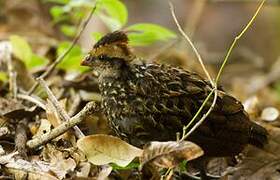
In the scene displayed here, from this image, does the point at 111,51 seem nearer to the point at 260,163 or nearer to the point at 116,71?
the point at 116,71

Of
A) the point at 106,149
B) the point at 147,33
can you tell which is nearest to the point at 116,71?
the point at 106,149

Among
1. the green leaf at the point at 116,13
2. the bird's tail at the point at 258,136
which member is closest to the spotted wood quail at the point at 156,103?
the bird's tail at the point at 258,136

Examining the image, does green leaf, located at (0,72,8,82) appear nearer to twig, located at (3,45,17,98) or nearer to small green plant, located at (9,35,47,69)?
twig, located at (3,45,17,98)

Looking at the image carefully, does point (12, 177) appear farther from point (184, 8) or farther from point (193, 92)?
point (184, 8)

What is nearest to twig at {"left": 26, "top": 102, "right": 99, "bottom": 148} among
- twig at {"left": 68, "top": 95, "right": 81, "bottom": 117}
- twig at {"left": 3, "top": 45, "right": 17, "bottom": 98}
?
twig at {"left": 68, "top": 95, "right": 81, "bottom": 117}

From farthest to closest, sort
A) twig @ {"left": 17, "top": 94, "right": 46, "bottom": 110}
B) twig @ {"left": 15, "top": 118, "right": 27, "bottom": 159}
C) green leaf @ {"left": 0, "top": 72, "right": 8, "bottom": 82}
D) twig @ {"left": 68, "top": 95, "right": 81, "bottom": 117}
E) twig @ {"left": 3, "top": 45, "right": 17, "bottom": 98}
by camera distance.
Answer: green leaf @ {"left": 0, "top": 72, "right": 8, "bottom": 82} → twig @ {"left": 3, "top": 45, "right": 17, "bottom": 98} → twig @ {"left": 68, "top": 95, "right": 81, "bottom": 117} → twig @ {"left": 17, "top": 94, "right": 46, "bottom": 110} → twig @ {"left": 15, "top": 118, "right": 27, "bottom": 159}
